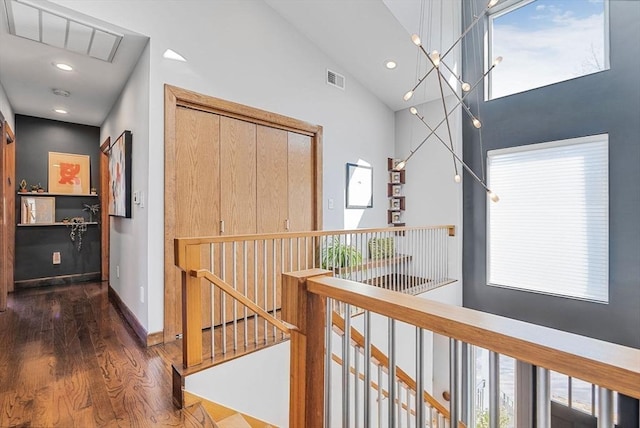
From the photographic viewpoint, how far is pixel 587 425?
1.30 metres

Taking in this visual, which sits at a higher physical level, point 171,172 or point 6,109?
point 6,109

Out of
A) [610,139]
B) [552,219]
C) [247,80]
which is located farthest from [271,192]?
[610,139]

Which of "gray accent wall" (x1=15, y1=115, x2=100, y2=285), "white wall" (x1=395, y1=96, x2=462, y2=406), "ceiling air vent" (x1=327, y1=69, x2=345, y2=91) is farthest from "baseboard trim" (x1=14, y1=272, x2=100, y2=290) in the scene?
"white wall" (x1=395, y1=96, x2=462, y2=406)

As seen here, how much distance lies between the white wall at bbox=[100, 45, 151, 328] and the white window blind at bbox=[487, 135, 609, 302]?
4.44 meters

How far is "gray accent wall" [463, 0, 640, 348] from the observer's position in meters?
3.59

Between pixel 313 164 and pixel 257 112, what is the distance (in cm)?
98

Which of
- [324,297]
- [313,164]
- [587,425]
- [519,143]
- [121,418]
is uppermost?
[519,143]

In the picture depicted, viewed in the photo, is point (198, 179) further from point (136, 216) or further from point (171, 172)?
point (136, 216)

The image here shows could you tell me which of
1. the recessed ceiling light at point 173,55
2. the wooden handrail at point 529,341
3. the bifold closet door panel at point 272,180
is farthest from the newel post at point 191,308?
the recessed ceiling light at point 173,55

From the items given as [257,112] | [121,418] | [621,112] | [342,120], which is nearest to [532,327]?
[121,418]

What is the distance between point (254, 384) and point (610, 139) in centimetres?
466

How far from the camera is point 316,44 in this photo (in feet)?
13.2

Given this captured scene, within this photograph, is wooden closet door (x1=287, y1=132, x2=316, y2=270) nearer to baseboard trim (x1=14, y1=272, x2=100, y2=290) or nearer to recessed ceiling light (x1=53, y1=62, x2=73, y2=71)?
recessed ceiling light (x1=53, y1=62, x2=73, y2=71)

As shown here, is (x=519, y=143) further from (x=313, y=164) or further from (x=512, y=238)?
(x=313, y=164)
